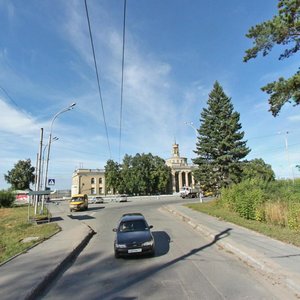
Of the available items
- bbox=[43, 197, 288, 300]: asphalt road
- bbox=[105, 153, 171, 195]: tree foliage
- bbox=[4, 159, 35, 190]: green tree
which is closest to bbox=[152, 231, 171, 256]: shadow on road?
bbox=[43, 197, 288, 300]: asphalt road

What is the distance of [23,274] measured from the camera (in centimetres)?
888

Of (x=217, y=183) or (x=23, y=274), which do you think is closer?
(x=23, y=274)

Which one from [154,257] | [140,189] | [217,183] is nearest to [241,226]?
[154,257]

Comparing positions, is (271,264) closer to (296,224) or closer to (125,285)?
(125,285)

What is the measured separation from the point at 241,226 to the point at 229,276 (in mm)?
9729

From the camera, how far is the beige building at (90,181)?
116 meters

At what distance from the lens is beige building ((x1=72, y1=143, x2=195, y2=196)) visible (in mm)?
115688

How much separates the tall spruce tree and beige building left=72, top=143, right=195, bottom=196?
67.2 metres

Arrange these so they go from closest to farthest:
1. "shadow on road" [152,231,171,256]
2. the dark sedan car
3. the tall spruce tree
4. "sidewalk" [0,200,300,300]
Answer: "sidewalk" [0,200,300,300], the dark sedan car, "shadow on road" [152,231,171,256], the tall spruce tree

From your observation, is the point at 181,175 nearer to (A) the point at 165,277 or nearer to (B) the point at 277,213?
(B) the point at 277,213

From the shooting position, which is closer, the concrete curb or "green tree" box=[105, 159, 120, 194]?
the concrete curb

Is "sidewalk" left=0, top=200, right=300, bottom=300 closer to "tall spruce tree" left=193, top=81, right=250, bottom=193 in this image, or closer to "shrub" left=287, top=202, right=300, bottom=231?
"shrub" left=287, top=202, right=300, bottom=231

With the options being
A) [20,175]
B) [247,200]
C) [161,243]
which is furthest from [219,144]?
[20,175]

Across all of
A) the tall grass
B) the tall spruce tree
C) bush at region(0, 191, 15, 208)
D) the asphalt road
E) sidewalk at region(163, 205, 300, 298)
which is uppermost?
the tall spruce tree
